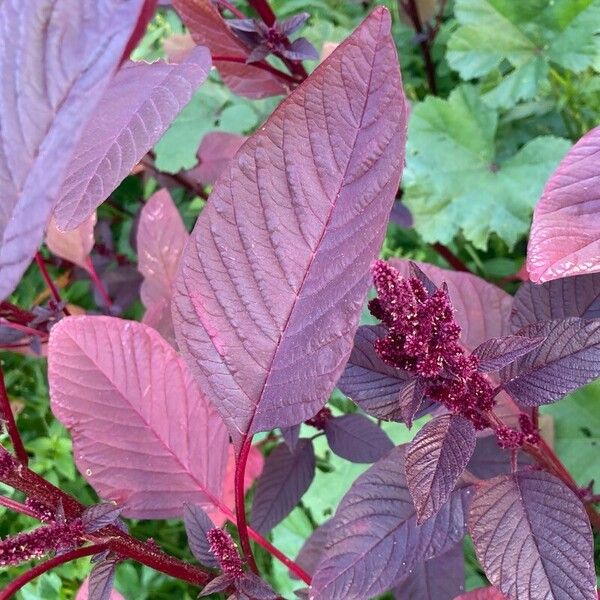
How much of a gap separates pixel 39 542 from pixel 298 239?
244 mm

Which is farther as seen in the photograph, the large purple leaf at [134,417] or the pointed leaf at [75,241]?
the pointed leaf at [75,241]

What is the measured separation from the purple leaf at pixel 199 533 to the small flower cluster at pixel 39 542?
0.11 m

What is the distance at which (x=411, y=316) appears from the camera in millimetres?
406

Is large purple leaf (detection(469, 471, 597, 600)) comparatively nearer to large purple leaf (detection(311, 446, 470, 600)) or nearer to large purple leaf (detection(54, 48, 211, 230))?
large purple leaf (detection(311, 446, 470, 600))

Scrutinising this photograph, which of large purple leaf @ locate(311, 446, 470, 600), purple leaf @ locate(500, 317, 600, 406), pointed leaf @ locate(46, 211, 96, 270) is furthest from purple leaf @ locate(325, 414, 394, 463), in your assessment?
pointed leaf @ locate(46, 211, 96, 270)

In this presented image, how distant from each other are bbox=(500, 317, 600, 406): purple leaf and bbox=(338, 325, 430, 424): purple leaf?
3.2 inches

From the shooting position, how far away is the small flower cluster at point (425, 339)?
15.8 inches

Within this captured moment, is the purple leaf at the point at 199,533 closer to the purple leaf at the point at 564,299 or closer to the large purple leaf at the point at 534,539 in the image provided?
the large purple leaf at the point at 534,539

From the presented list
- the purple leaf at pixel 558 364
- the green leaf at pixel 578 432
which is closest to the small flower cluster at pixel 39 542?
the purple leaf at pixel 558 364

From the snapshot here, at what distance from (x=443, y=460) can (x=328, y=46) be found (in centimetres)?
79

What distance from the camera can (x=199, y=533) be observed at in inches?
21.8

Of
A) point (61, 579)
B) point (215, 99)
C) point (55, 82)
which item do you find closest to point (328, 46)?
point (215, 99)

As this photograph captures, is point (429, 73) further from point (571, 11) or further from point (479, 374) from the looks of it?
point (479, 374)

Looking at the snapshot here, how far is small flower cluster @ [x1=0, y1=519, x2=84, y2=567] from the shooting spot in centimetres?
42
